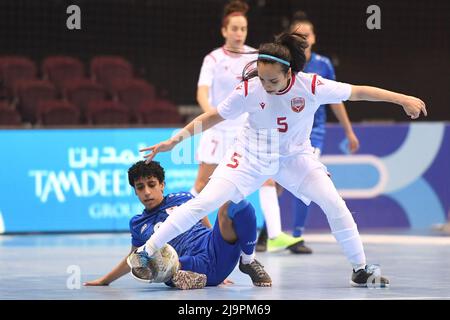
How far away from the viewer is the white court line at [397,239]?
10.1 metres

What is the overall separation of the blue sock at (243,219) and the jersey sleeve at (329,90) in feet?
2.62

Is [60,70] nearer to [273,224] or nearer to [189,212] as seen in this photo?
[273,224]

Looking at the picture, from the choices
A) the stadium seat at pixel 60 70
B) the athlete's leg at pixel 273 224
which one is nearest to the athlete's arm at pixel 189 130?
the athlete's leg at pixel 273 224

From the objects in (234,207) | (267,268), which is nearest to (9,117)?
(267,268)

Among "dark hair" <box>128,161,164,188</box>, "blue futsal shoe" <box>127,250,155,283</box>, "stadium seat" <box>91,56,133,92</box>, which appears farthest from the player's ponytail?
"stadium seat" <box>91,56,133,92</box>

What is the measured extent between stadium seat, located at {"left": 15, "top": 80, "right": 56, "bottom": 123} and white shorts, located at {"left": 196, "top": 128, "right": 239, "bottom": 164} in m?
5.14

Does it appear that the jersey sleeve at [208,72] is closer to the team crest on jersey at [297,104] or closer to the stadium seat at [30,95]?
the team crest on jersey at [297,104]

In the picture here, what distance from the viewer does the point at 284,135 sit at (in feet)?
21.7

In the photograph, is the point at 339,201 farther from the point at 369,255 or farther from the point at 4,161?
the point at 4,161

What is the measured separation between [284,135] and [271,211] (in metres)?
2.74

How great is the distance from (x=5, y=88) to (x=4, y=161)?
10.4 feet

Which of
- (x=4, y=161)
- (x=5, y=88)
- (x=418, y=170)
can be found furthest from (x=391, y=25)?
(x=4, y=161)

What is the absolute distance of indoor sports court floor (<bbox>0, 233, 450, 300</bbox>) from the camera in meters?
6.25

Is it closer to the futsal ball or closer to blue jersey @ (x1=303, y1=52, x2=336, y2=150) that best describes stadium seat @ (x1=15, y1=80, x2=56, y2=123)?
blue jersey @ (x1=303, y1=52, x2=336, y2=150)
